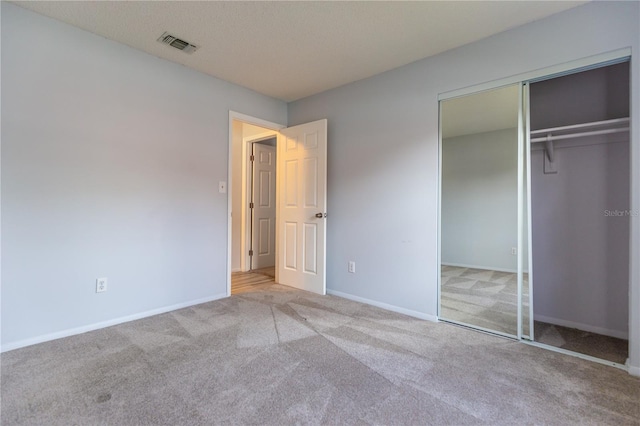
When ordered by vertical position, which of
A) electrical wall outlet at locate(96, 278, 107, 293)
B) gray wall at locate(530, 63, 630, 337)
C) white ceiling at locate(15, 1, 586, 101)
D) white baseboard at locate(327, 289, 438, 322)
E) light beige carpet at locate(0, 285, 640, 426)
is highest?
white ceiling at locate(15, 1, 586, 101)

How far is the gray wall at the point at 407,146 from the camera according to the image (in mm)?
2090

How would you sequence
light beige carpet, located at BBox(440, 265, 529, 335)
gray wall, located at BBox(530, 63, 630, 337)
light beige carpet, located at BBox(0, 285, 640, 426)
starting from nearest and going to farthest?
1. light beige carpet, located at BBox(0, 285, 640, 426)
2. gray wall, located at BBox(530, 63, 630, 337)
3. light beige carpet, located at BBox(440, 265, 529, 335)

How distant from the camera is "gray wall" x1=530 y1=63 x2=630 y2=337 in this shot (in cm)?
243

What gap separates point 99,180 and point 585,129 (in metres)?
4.19

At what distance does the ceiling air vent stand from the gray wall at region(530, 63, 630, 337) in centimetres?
323

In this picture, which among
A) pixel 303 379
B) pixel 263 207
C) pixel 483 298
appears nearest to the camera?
pixel 303 379

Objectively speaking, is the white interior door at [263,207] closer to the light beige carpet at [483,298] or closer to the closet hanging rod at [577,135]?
the light beige carpet at [483,298]

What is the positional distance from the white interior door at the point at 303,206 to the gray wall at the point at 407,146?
0.15 metres

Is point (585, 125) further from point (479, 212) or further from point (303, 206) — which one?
point (303, 206)

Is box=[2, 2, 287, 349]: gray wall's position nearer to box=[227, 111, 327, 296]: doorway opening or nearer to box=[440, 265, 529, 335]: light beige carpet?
box=[227, 111, 327, 296]: doorway opening

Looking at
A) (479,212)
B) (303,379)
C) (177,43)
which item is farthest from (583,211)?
(177,43)

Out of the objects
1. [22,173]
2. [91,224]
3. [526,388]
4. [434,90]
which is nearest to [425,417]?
[526,388]

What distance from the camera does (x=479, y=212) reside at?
3518 millimetres

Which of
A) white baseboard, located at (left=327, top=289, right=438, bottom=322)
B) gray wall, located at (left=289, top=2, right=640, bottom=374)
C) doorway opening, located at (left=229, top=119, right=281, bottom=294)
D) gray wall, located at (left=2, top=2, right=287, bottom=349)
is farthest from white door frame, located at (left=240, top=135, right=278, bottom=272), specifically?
white baseboard, located at (left=327, top=289, right=438, bottom=322)
